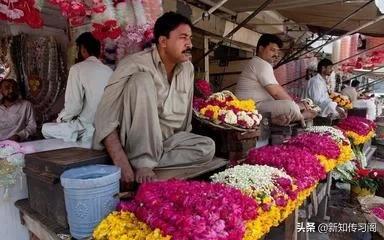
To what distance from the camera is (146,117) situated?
2588 mm

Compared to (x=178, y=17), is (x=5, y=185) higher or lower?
Answer: lower

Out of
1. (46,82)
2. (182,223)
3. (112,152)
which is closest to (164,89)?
(112,152)

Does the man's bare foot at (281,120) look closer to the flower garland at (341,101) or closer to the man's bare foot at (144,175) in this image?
the man's bare foot at (144,175)

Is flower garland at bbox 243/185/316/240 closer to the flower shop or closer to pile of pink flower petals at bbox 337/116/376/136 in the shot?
the flower shop

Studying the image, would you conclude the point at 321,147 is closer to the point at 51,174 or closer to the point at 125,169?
the point at 125,169

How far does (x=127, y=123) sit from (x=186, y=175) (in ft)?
2.11

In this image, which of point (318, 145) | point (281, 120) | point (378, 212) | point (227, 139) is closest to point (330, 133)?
point (318, 145)

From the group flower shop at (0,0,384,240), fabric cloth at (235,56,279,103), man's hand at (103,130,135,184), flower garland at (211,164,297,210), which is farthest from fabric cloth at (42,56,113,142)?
fabric cloth at (235,56,279,103)

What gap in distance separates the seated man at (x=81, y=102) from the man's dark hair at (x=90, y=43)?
13cm

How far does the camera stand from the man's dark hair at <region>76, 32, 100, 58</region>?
351 centimetres

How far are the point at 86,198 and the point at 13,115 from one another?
295cm

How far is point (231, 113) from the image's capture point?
11.3ft

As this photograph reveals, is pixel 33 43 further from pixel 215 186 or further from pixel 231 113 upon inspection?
pixel 215 186

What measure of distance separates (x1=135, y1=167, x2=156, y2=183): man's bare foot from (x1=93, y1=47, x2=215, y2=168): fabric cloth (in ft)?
0.20
